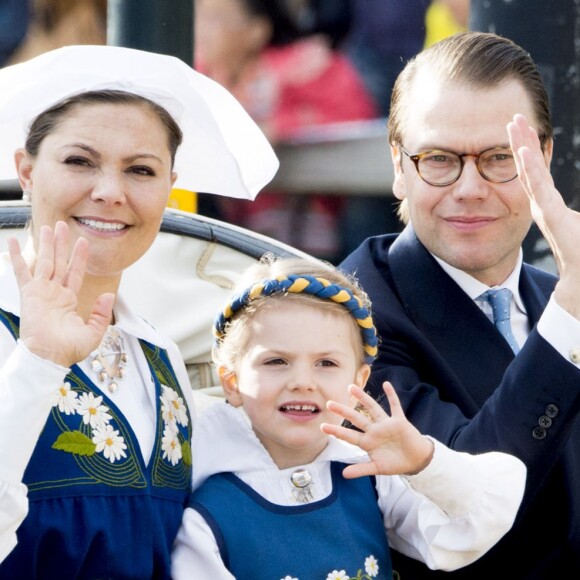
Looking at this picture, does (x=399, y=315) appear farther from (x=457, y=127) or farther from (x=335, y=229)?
(x=335, y=229)

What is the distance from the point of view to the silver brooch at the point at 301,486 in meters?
2.72

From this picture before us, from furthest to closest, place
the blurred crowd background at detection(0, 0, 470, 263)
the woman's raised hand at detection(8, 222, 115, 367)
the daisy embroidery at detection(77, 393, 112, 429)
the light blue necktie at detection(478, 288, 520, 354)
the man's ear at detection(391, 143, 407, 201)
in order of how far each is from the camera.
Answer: the blurred crowd background at detection(0, 0, 470, 263) < the man's ear at detection(391, 143, 407, 201) < the light blue necktie at detection(478, 288, 520, 354) < the daisy embroidery at detection(77, 393, 112, 429) < the woman's raised hand at detection(8, 222, 115, 367)

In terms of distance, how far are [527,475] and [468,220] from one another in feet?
1.98

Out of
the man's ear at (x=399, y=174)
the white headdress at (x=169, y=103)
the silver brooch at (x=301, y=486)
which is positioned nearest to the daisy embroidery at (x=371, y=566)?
the silver brooch at (x=301, y=486)

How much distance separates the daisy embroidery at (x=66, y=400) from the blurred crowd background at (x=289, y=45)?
143 inches

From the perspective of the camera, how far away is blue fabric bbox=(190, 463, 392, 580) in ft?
8.57

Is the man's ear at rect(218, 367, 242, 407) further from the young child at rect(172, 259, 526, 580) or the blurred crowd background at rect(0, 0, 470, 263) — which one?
the blurred crowd background at rect(0, 0, 470, 263)

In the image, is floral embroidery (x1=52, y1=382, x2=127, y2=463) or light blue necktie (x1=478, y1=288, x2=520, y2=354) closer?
floral embroidery (x1=52, y1=382, x2=127, y2=463)

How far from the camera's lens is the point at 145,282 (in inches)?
139

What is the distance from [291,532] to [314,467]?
161 millimetres

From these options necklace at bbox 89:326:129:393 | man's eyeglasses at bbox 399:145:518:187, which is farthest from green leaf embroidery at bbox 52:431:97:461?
man's eyeglasses at bbox 399:145:518:187

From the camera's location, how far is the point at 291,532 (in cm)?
266

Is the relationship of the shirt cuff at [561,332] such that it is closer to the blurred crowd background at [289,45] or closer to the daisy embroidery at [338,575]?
the daisy embroidery at [338,575]

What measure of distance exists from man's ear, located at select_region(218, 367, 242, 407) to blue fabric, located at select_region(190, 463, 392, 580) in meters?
0.15
